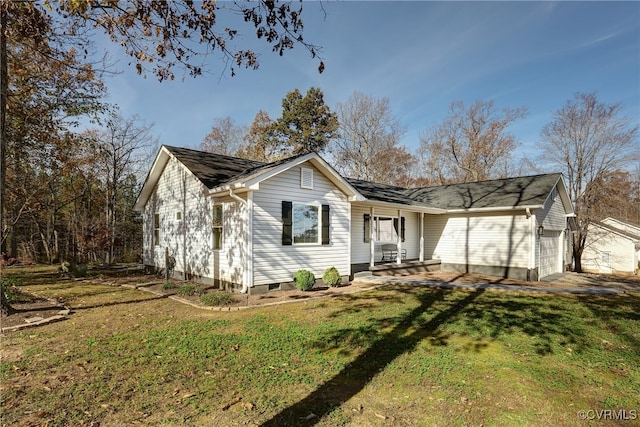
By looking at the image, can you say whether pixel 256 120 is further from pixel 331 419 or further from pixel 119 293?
pixel 331 419

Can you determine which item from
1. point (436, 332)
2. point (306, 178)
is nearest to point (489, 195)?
point (306, 178)

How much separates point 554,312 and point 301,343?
6.20 metres

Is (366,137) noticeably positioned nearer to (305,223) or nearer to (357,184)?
(357,184)

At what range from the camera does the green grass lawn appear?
3426 millimetres

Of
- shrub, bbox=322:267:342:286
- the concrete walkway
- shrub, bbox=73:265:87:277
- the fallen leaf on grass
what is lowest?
shrub, bbox=73:265:87:277

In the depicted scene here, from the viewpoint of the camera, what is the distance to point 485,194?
15789 millimetres

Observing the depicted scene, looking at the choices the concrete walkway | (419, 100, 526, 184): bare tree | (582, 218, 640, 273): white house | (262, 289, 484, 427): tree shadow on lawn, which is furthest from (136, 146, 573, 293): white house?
(419, 100, 526, 184): bare tree

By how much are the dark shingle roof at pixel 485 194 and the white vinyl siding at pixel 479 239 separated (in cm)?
64

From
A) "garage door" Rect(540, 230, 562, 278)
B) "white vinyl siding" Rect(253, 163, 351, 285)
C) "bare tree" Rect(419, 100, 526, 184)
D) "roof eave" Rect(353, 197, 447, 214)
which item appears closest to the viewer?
"white vinyl siding" Rect(253, 163, 351, 285)

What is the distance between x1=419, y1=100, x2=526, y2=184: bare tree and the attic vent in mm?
22889

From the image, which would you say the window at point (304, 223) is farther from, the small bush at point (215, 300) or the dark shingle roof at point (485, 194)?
the dark shingle roof at point (485, 194)

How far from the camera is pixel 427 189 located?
19656mm

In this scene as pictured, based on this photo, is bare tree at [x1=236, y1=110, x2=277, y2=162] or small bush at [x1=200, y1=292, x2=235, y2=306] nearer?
small bush at [x1=200, y1=292, x2=235, y2=306]

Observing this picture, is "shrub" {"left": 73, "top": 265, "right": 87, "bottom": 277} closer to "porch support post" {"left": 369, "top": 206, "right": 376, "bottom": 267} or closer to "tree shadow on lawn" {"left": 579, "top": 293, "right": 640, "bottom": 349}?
"porch support post" {"left": 369, "top": 206, "right": 376, "bottom": 267}
